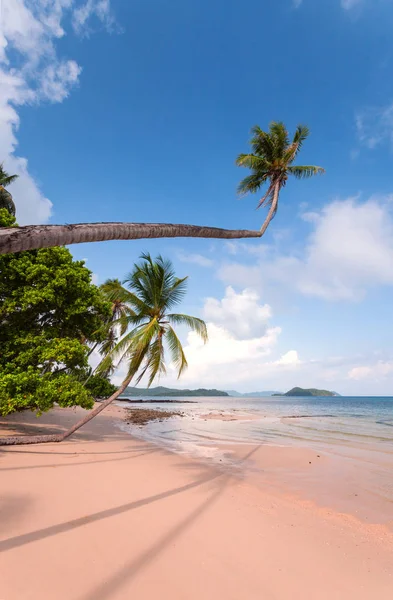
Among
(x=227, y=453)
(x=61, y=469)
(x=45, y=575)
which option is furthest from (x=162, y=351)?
(x=45, y=575)

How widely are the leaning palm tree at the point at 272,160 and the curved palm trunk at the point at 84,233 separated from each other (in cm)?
787

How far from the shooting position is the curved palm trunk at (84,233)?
9.71ft

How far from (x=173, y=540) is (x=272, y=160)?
13.1 m

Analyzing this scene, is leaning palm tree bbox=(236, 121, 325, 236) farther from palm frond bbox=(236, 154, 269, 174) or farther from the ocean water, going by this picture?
the ocean water

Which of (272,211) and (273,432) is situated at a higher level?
(272,211)

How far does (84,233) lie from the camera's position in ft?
12.4

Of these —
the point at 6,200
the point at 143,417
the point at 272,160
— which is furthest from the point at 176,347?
the point at 6,200

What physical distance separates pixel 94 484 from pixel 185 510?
1.97 meters

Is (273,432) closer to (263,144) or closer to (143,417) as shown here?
(143,417)

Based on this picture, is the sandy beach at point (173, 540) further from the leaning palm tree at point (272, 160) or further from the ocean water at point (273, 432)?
the leaning palm tree at point (272, 160)

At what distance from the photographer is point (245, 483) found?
7.56m

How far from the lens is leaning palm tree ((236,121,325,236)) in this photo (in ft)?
41.6

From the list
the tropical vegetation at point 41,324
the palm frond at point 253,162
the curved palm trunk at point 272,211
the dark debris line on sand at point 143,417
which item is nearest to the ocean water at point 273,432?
the dark debris line on sand at point 143,417

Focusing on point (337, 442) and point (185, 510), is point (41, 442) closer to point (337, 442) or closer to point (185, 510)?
point (185, 510)
